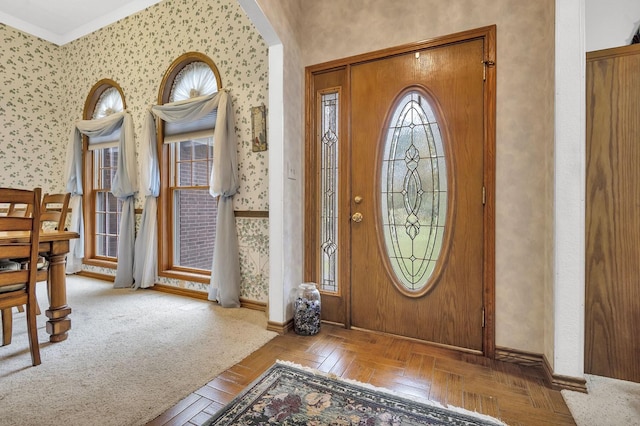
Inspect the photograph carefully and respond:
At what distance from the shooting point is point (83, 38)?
174 inches

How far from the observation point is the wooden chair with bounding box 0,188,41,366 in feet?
5.93

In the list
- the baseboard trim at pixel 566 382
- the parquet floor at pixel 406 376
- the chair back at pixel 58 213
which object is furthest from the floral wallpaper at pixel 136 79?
the baseboard trim at pixel 566 382

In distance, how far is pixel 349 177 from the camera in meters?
2.46

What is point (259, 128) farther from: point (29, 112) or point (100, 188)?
point (29, 112)

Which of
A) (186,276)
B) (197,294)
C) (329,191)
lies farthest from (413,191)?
(186,276)

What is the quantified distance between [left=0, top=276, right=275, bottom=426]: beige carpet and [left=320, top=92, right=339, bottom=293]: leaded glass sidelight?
692 millimetres

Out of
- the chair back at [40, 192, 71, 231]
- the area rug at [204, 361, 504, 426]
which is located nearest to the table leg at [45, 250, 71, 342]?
the chair back at [40, 192, 71, 231]

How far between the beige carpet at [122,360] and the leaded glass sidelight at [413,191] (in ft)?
3.99

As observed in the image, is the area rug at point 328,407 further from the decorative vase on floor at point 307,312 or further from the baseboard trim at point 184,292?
the baseboard trim at point 184,292

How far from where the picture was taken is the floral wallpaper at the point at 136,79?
3.04m

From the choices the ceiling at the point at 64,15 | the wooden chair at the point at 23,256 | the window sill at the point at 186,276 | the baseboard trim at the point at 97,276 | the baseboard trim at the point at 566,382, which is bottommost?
the baseboard trim at the point at 566,382

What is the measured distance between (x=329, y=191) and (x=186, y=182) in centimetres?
204

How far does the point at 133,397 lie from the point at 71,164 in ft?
13.5

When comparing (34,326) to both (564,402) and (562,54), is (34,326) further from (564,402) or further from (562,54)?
(562,54)
